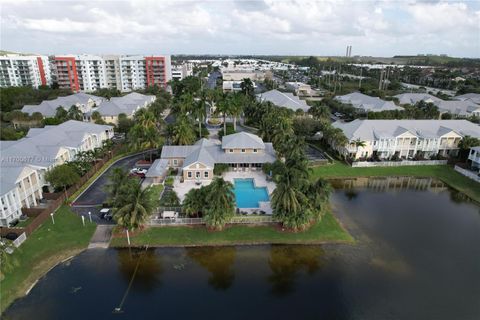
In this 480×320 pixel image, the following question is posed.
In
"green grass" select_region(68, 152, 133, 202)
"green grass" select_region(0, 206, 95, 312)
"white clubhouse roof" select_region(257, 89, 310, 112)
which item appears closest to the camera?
"green grass" select_region(0, 206, 95, 312)

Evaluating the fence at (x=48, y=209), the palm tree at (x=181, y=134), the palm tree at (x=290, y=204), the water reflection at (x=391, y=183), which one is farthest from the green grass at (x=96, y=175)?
the water reflection at (x=391, y=183)

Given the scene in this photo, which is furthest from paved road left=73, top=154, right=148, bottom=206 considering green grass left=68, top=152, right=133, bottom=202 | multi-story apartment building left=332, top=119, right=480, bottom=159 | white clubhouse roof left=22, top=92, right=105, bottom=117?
multi-story apartment building left=332, top=119, right=480, bottom=159

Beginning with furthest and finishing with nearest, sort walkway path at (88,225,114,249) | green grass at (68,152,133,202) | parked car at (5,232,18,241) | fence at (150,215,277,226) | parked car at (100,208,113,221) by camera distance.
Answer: green grass at (68,152,133,202), parked car at (100,208,113,221), fence at (150,215,277,226), walkway path at (88,225,114,249), parked car at (5,232,18,241)

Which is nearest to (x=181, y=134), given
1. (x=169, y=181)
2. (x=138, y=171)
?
(x=138, y=171)

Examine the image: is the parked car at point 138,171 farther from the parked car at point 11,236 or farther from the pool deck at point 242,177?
the parked car at point 11,236

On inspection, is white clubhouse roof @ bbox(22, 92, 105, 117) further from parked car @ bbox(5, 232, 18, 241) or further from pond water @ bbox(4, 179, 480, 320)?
pond water @ bbox(4, 179, 480, 320)

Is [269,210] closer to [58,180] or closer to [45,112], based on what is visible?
[58,180]

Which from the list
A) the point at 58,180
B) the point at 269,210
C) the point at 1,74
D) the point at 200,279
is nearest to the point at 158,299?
the point at 200,279
